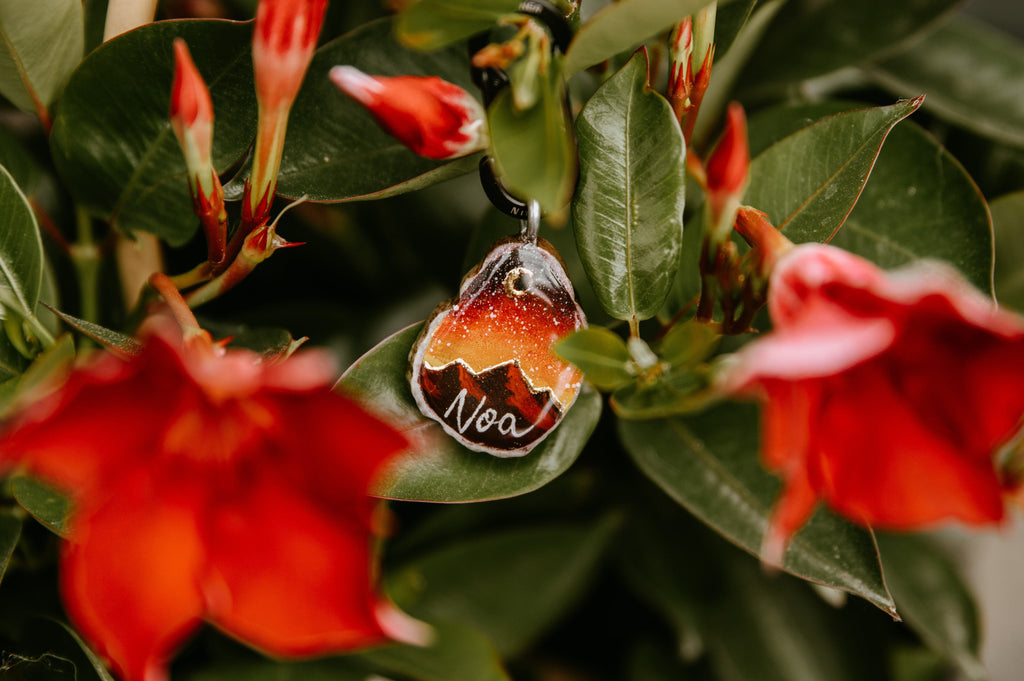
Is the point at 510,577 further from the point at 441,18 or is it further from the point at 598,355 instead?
the point at 441,18

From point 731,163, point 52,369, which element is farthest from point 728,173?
point 52,369

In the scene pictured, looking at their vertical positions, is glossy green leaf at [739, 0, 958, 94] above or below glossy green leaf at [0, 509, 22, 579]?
above

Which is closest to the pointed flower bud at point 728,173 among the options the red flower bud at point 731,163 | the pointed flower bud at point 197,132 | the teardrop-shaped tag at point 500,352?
the red flower bud at point 731,163

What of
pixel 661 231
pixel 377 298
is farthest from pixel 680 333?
pixel 377 298

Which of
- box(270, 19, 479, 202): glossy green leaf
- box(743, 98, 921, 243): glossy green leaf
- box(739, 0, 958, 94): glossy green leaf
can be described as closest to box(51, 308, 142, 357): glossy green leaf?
box(270, 19, 479, 202): glossy green leaf

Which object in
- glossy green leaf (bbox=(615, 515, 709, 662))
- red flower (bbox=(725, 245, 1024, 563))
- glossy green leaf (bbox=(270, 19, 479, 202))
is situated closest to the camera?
red flower (bbox=(725, 245, 1024, 563))

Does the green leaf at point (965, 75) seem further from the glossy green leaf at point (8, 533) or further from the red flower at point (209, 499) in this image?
the glossy green leaf at point (8, 533)

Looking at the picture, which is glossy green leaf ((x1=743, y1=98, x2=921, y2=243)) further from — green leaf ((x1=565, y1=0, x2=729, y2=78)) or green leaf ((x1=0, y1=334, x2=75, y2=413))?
green leaf ((x1=0, y1=334, x2=75, y2=413))
